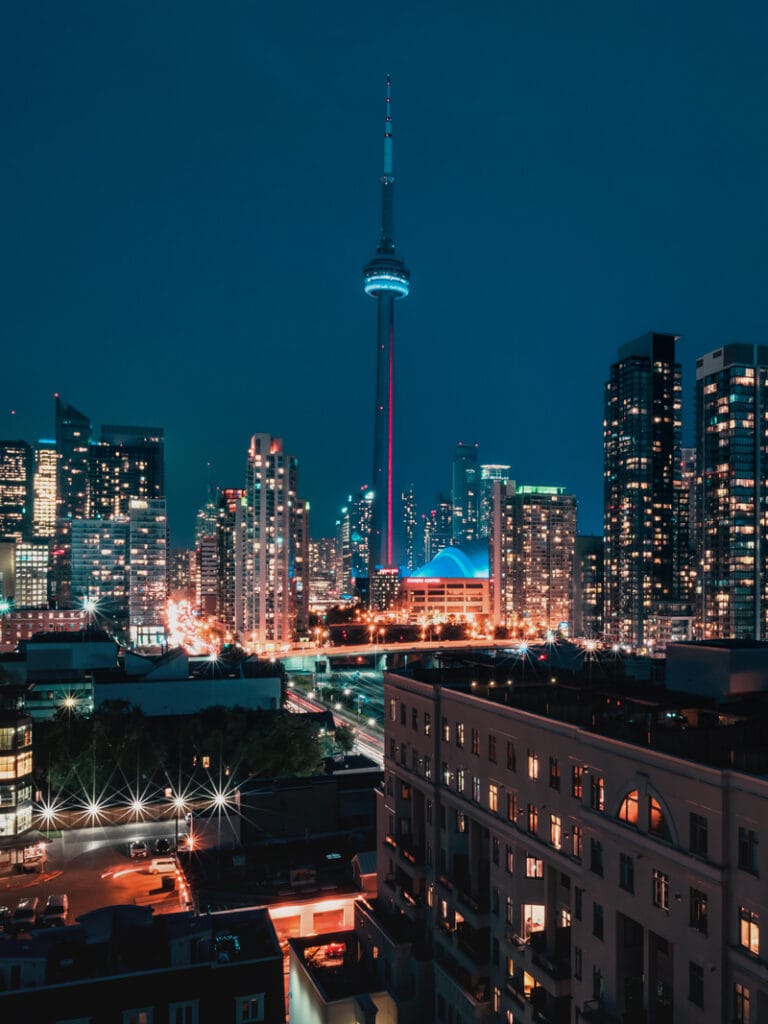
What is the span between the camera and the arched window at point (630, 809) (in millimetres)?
17234

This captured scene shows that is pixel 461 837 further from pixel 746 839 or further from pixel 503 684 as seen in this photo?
pixel 746 839

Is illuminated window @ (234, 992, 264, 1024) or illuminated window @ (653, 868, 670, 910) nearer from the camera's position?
illuminated window @ (653, 868, 670, 910)

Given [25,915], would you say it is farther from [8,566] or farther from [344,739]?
[8,566]

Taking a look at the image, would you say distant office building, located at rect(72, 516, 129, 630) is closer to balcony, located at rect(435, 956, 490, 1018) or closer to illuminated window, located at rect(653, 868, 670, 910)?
balcony, located at rect(435, 956, 490, 1018)

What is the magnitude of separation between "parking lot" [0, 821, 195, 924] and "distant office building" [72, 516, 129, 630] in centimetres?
13714

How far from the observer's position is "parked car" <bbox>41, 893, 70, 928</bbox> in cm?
3089

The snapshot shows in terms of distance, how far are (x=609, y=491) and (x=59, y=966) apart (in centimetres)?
15000

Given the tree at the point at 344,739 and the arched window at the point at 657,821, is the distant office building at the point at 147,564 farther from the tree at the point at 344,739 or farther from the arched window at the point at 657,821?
the arched window at the point at 657,821

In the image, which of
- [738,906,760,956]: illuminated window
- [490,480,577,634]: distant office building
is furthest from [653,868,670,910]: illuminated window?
[490,480,577,634]: distant office building

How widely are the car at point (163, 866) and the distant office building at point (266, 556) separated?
11221 centimetres

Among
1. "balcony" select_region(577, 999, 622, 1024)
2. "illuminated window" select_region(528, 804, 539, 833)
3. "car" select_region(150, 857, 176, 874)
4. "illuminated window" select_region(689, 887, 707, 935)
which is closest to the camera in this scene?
"illuminated window" select_region(689, 887, 707, 935)

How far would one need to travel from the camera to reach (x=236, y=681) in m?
60.9

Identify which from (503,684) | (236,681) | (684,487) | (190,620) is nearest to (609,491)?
(684,487)

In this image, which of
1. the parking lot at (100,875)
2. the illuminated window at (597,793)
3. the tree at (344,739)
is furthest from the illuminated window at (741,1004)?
the tree at (344,739)
